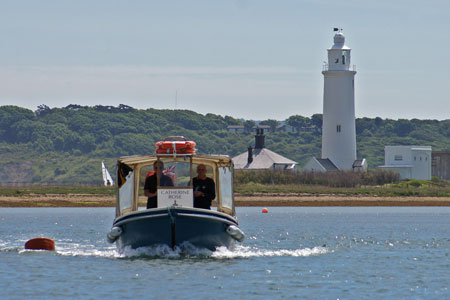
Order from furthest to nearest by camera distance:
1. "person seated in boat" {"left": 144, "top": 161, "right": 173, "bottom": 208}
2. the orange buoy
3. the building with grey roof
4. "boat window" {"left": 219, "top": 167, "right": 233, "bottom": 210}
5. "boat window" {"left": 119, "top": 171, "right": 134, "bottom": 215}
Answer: the building with grey roof
the orange buoy
"boat window" {"left": 219, "top": 167, "right": 233, "bottom": 210}
"boat window" {"left": 119, "top": 171, "right": 134, "bottom": 215}
"person seated in boat" {"left": 144, "top": 161, "right": 173, "bottom": 208}

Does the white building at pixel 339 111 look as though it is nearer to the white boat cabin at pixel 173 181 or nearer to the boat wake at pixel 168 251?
the boat wake at pixel 168 251

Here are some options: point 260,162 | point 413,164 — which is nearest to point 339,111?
point 260,162

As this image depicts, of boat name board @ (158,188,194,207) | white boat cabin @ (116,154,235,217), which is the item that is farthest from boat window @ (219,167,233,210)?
boat name board @ (158,188,194,207)

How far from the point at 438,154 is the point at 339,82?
1095 inches

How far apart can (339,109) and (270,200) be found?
16.9 metres

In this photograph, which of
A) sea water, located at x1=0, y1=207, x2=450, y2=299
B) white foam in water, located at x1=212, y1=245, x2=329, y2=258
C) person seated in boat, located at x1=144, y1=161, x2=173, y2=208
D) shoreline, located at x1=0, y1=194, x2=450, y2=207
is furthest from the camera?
shoreline, located at x1=0, y1=194, x2=450, y2=207

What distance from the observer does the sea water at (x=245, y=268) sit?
23.8 m

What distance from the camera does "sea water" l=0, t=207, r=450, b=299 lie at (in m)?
23.8

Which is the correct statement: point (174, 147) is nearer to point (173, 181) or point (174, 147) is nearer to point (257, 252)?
point (173, 181)

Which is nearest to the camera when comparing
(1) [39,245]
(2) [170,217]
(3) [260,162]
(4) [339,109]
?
(2) [170,217]

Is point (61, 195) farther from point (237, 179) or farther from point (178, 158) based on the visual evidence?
point (178, 158)

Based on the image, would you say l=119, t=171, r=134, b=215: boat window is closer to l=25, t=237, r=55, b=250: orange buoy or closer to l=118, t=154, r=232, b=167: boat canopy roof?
l=118, t=154, r=232, b=167: boat canopy roof


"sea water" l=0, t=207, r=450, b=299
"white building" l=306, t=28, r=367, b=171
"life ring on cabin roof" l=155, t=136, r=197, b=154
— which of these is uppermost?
"white building" l=306, t=28, r=367, b=171

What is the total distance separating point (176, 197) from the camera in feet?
91.4
